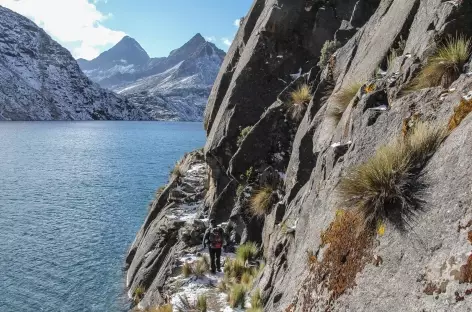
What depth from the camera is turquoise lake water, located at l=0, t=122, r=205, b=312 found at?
21422 mm

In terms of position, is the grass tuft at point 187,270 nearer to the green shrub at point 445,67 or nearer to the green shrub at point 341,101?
the green shrub at point 341,101

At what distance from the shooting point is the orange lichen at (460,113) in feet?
19.6

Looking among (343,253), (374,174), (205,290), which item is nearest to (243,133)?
(205,290)

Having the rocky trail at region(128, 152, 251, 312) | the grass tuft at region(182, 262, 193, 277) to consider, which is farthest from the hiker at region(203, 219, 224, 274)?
the grass tuft at region(182, 262, 193, 277)

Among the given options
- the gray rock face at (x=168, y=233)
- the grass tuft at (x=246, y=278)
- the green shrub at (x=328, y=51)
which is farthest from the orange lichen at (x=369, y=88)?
the gray rock face at (x=168, y=233)

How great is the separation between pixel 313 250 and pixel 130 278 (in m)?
16.7

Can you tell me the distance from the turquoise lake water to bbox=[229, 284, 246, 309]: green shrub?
388 inches

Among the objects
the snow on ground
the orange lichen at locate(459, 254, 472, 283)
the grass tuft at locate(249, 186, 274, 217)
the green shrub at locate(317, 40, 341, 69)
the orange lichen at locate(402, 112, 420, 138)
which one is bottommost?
the snow on ground

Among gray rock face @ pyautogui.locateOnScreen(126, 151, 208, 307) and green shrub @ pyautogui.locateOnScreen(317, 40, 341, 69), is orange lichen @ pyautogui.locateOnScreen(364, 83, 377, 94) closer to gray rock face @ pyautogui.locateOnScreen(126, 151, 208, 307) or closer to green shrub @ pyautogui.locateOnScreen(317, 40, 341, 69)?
green shrub @ pyautogui.locateOnScreen(317, 40, 341, 69)

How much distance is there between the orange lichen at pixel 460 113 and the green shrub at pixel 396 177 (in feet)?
0.57

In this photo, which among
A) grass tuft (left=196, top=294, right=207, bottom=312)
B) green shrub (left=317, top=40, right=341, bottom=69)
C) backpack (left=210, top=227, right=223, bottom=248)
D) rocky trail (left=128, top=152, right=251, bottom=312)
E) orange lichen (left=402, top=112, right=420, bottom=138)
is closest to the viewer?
orange lichen (left=402, top=112, right=420, bottom=138)

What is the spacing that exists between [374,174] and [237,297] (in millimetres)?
7066

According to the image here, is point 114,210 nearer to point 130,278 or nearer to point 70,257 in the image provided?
point 70,257

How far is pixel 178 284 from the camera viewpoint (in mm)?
14484
